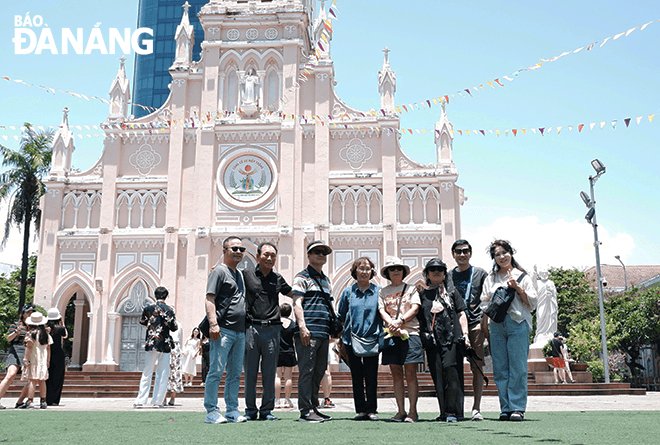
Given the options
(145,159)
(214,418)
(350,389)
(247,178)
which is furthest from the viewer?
Result: (145,159)

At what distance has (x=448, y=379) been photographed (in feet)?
22.8

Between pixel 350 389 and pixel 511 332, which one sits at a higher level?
pixel 511 332

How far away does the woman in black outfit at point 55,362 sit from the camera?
11.2 metres

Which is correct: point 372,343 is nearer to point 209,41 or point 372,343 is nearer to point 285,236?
point 285,236

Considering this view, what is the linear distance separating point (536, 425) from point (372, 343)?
1.85 metres

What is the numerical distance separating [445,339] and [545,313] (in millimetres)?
12408

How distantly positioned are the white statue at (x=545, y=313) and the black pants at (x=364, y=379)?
12134 millimetres

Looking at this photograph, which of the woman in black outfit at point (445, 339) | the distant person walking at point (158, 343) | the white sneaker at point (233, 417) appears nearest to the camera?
the white sneaker at point (233, 417)

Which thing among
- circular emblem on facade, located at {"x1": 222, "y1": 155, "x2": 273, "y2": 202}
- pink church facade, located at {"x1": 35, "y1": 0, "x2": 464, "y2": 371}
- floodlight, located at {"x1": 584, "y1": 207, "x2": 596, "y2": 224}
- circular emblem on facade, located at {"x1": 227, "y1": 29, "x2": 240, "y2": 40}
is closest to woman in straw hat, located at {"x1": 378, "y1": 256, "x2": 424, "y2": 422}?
floodlight, located at {"x1": 584, "y1": 207, "x2": 596, "y2": 224}

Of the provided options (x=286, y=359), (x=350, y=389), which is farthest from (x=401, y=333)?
(x=350, y=389)

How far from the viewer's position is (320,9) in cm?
2580

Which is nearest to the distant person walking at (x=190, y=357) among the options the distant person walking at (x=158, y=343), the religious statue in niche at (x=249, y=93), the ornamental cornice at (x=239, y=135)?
the distant person walking at (x=158, y=343)

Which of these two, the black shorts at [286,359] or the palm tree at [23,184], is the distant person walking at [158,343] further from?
the palm tree at [23,184]

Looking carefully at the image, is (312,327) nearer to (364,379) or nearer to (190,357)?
(364,379)
